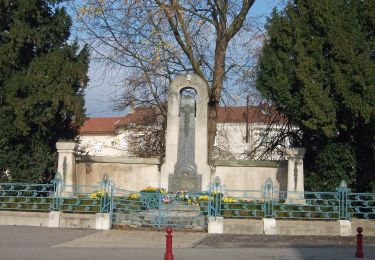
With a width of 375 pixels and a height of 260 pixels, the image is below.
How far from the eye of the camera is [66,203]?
17.5 metres

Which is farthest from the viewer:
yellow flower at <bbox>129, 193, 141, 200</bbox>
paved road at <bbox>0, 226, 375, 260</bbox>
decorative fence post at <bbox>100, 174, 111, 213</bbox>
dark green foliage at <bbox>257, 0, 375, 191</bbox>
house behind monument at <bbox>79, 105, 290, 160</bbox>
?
house behind monument at <bbox>79, 105, 290, 160</bbox>

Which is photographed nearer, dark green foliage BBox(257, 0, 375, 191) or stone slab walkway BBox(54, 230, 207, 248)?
stone slab walkway BBox(54, 230, 207, 248)

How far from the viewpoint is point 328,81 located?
18.2 meters

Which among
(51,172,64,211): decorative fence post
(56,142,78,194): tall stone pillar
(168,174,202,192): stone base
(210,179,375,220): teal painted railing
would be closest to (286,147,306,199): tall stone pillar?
(210,179,375,220): teal painted railing

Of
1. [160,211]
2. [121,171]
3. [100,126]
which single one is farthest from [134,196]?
[100,126]

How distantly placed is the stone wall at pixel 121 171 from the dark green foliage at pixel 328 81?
528 centimetres

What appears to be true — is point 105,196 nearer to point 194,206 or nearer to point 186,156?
point 194,206

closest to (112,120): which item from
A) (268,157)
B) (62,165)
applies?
(268,157)

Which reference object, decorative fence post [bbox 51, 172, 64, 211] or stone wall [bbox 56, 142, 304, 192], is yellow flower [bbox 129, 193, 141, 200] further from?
stone wall [bbox 56, 142, 304, 192]

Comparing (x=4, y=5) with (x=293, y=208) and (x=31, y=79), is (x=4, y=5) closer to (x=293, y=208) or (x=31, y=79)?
(x=31, y=79)

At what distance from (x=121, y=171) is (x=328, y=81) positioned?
8254mm

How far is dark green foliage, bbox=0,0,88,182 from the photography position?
1973cm

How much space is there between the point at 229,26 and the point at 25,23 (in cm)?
829

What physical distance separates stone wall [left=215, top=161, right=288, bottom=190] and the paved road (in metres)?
5.39
